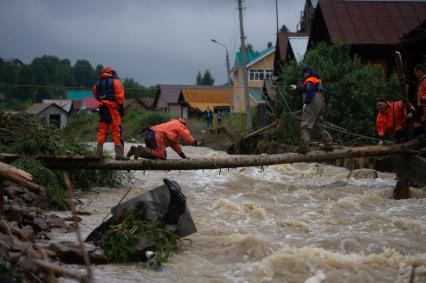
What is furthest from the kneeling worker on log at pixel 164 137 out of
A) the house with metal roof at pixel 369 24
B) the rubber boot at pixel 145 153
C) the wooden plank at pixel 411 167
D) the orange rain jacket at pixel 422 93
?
the house with metal roof at pixel 369 24

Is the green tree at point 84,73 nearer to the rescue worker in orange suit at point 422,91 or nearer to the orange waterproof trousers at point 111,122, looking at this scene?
the orange waterproof trousers at point 111,122

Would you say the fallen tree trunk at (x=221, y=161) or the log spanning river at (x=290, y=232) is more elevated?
the fallen tree trunk at (x=221, y=161)

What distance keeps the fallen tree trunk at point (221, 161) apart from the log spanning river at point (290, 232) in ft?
2.72

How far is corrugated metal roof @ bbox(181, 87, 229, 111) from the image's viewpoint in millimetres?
59875

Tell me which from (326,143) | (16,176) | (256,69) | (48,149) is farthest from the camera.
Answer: (256,69)

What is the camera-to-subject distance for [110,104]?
1037cm

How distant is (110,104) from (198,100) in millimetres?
50403

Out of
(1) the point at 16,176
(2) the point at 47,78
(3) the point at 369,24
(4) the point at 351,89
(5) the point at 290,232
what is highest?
(2) the point at 47,78

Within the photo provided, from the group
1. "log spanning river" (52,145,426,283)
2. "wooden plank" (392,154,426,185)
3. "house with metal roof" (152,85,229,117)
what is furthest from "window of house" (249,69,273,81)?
"wooden plank" (392,154,426,185)

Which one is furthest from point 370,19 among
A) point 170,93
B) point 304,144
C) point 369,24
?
point 170,93

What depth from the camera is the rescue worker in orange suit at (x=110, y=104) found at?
1040 centimetres

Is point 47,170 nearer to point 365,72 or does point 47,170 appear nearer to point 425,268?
point 425,268

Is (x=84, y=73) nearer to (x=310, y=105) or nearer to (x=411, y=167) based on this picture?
(x=310, y=105)

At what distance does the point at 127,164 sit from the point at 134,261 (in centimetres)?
376
